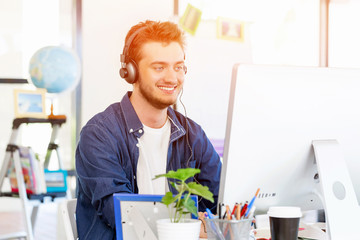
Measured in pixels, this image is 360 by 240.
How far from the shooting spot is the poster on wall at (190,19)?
422 cm

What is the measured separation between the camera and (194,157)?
179cm

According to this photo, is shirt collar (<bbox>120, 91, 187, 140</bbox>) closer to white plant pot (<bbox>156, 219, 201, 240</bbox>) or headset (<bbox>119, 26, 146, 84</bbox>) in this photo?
headset (<bbox>119, 26, 146, 84</bbox>)

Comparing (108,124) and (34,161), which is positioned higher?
(108,124)

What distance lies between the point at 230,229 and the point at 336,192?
0.94ft

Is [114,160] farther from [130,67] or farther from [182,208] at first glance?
[182,208]

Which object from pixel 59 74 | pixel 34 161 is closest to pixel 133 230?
pixel 34 161

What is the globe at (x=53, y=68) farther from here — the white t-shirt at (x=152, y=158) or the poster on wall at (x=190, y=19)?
the white t-shirt at (x=152, y=158)

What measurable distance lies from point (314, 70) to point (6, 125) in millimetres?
4052

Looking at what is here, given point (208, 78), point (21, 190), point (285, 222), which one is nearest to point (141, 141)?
point (285, 222)

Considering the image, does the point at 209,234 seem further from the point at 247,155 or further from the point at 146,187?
the point at 146,187

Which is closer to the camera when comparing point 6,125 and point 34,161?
point 34,161

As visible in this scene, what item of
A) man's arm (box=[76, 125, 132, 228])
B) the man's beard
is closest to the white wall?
the man's beard

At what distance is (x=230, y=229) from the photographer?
98cm

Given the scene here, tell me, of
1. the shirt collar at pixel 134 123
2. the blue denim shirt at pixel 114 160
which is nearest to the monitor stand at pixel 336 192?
the blue denim shirt at pixel 114 160
